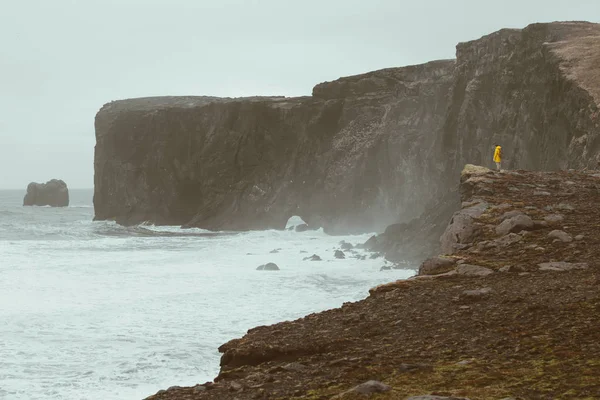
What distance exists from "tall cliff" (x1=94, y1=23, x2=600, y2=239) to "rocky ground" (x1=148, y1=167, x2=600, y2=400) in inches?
847

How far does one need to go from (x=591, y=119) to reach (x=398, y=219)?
3105cm

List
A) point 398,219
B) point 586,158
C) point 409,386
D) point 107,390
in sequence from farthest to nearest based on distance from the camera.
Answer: point 398,219
point 586,158
point 107,390
point 409,386

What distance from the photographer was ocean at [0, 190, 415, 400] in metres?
16.0

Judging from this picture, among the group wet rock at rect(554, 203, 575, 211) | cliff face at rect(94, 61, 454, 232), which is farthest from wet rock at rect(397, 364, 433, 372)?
cliff face at rect(94, 61, 454, 232)

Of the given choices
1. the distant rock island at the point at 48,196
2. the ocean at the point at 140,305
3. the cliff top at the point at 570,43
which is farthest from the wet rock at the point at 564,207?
the distant rock island at the point at 48,196

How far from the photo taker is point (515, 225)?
12.6m

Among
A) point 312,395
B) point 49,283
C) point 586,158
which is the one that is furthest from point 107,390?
point 586,158

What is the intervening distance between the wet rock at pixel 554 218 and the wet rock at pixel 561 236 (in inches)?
35.2

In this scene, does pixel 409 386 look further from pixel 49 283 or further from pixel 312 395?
pixel 49 283

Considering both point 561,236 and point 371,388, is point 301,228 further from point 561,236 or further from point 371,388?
point 371,388

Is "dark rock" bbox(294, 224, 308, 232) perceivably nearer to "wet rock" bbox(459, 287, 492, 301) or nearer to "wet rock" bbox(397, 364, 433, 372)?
"wet rock" bbox(459, 287, 492, 301)

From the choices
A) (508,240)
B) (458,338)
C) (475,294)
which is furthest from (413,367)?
(508,240)

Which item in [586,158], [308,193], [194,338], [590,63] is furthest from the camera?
[308,193]

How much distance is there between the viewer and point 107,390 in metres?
14.8
